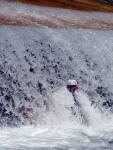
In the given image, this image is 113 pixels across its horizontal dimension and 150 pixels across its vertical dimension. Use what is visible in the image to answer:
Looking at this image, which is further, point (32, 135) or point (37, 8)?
point (37, 8)

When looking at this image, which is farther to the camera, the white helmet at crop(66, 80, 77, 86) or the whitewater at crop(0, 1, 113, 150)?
the white helmet at crop(66, 80, 77, 86)

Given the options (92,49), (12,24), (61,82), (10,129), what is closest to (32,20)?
(12,24)

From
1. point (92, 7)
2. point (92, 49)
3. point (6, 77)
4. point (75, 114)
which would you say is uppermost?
point (92, 7)

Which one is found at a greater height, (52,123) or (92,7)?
(92,7)

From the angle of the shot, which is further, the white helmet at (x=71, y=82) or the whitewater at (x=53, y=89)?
the white helmet at (x=71, y=82)

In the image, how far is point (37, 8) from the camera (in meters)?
13.1

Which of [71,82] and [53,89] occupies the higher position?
[71,82]

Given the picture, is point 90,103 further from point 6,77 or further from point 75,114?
point 6,77

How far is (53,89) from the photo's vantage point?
30.5 ft

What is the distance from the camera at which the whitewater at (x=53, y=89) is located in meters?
7.62

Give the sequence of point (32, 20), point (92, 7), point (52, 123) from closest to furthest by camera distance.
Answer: point (52, 123) → point (32, 20) → point (92, 7)

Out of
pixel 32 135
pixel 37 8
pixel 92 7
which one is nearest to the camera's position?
pixel 32 135

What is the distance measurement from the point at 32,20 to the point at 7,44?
211 centimetres

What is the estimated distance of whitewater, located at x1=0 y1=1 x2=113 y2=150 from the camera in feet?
25.0
